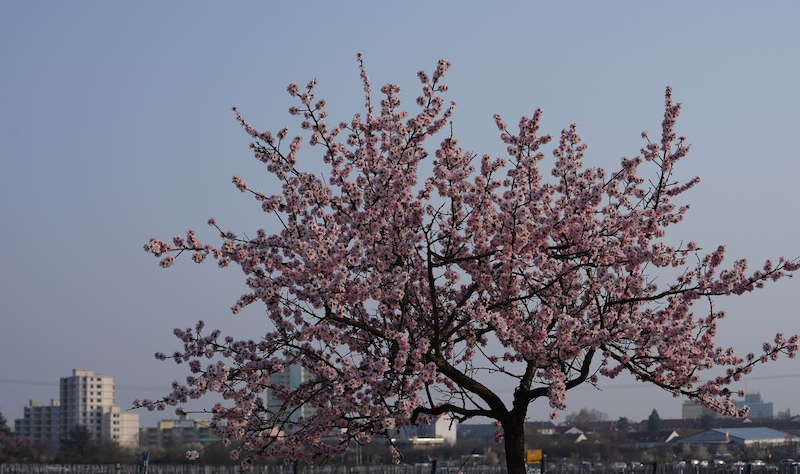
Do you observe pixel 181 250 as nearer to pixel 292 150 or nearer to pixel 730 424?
pixel 292 150

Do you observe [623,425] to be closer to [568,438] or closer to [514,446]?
[568,438]

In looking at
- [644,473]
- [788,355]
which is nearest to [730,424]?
[644,473]

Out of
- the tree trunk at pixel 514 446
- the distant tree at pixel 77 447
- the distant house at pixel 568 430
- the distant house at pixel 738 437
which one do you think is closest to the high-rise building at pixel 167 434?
the distant tree at pixel 77 447

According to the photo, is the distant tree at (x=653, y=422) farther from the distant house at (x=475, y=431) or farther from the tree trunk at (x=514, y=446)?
the tree trunk at (x=514, y=446)

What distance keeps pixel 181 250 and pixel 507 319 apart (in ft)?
12.3

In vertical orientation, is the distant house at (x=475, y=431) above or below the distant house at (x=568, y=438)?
above

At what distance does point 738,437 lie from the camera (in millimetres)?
122625

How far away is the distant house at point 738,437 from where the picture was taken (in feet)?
387

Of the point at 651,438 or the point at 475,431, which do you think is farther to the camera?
the point at 475,431

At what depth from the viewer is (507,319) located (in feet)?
41.1

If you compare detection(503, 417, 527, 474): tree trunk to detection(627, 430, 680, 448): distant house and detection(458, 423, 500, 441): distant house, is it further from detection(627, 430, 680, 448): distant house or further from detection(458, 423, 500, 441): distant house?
detection(458, 423, 500, 441): distant house

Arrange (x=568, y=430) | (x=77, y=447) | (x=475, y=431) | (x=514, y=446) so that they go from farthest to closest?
(x=475, y=431) → (x=568, y=430) → (x=77, y=447) → (x=514, y=446)

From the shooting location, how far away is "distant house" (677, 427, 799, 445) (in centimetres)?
11781

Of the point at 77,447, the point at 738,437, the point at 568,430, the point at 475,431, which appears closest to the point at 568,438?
the point at 568,430
